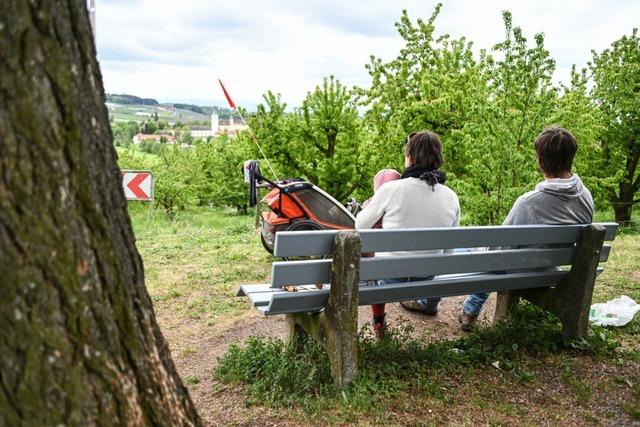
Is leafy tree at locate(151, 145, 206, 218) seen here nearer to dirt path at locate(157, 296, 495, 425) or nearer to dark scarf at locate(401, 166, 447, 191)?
dirt path at locate(157, 296, 495, 425)

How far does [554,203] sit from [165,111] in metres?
36.5

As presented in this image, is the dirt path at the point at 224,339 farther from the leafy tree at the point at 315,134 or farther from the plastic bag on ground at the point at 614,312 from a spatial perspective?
the leafy tree at the point at 315,134

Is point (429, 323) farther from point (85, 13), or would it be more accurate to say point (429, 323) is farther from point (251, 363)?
point (85, 13)

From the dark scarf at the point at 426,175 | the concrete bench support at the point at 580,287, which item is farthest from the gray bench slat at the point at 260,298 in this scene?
the concrete bench support at the point at 580,287

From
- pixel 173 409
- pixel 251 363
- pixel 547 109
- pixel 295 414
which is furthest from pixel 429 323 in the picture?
pixel 547 109

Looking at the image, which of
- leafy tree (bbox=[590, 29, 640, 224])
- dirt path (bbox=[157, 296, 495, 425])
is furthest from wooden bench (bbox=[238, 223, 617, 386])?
leafy tree (bbox=[590, 29, 640, 224])

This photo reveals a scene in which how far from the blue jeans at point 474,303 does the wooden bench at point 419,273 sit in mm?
139

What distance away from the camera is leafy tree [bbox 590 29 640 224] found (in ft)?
56.4

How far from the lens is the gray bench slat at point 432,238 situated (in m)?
3.09

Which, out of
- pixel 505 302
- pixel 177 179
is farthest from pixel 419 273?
pixel 177 179

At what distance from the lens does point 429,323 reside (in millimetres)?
4824

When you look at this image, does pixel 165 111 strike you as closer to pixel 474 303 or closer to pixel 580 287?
pixel 474 303

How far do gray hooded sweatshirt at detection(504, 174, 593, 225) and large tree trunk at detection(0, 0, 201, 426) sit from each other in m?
3.03

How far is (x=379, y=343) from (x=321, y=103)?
52.6 feet
